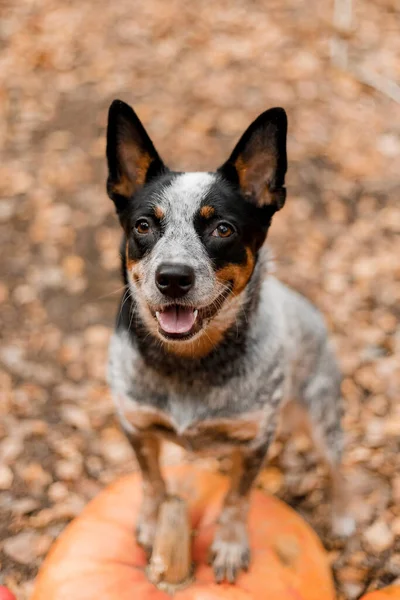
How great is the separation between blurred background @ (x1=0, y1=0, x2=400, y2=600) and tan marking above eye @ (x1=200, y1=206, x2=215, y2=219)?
169cm

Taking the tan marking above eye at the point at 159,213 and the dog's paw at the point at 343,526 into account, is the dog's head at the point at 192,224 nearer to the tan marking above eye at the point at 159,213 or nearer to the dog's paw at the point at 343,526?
the tan marking above eye at the point at 159,213

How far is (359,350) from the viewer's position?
4117 millimetres

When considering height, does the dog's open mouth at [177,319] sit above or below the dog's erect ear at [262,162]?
below

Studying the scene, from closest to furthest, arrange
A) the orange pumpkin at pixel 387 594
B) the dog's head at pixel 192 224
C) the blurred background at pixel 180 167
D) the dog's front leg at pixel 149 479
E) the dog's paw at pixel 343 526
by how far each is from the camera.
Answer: the dog's head at pixel 192 224 < the orange pumpkin at pixel 387 594 < the dog's front leg at pixel 149 479 < the dog's paw at pixel 343 526 < the blurred background at pixel 180 167

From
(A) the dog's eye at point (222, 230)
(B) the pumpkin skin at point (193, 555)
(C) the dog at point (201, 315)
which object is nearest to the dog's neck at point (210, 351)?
(C) the dog at point (201, 315)

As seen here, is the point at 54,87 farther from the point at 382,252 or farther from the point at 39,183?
the point at 382,252

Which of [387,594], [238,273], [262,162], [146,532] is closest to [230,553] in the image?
[146,532]

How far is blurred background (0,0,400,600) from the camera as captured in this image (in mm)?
3469

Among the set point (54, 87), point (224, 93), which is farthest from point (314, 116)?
point (54, 87)

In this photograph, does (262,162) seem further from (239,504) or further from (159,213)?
(239,504)

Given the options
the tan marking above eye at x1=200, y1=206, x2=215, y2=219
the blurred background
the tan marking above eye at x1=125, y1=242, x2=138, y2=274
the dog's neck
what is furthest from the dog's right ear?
the blurred background

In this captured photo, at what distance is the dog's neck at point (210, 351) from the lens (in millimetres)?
2566

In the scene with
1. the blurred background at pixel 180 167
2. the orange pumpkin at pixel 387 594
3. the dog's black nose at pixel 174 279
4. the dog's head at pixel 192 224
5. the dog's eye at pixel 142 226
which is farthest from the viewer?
the blurred background at pixel 180 167

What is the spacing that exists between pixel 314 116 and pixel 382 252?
1675 millimetres
